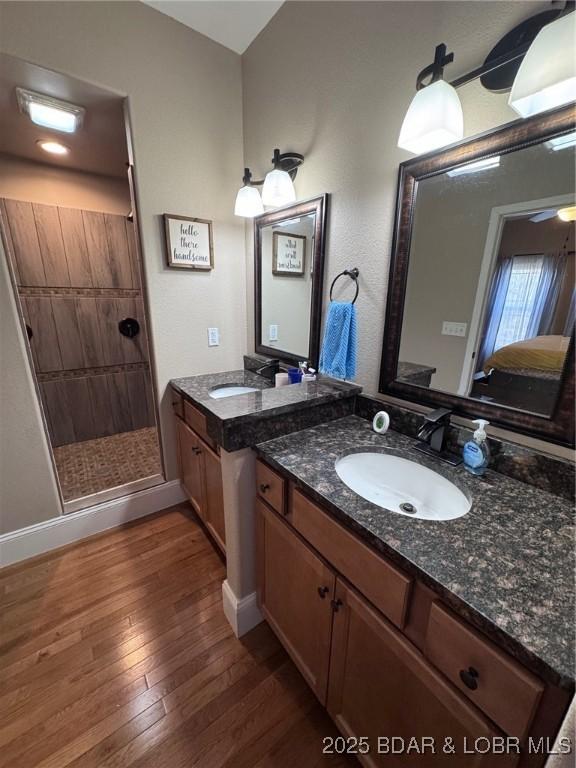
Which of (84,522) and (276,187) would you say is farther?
(84,522)

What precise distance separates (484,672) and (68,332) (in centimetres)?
338

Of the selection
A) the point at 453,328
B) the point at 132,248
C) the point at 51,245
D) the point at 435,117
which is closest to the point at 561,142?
the point at 435,117

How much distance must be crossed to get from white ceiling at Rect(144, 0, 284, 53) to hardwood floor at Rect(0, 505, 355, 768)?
111 inches

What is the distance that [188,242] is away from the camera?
→ 1.83 meters

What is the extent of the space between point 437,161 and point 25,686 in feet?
7.91

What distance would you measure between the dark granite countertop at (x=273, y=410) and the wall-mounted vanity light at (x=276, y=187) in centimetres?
92

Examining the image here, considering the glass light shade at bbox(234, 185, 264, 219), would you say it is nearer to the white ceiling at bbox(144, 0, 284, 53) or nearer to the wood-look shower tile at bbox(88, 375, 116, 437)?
the white ceiling at bbox(144, 0, 284, 53)

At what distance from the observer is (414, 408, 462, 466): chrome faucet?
106 centimetres

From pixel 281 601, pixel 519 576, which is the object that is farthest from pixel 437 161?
pixel 281 601

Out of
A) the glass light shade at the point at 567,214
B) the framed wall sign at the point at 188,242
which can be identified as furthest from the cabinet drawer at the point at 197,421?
the glass light shade at the point at 567,214

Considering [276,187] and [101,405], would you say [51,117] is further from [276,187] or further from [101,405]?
[101,405]

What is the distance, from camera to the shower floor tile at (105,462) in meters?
2.27

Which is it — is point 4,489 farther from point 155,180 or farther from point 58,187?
point 58,187

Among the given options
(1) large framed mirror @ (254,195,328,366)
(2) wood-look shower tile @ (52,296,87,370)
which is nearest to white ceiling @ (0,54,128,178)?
(1) large framed mirror @ (254,195,328,366)
